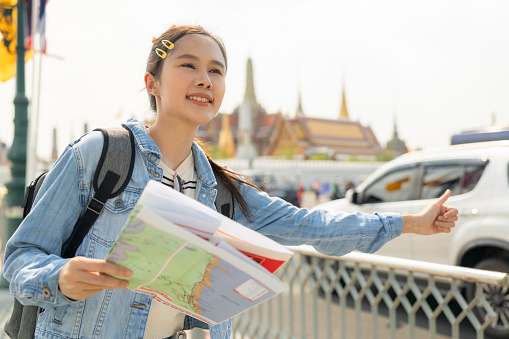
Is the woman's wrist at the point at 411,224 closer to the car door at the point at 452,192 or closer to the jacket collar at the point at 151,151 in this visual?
the jacket collar at the point at 151,151

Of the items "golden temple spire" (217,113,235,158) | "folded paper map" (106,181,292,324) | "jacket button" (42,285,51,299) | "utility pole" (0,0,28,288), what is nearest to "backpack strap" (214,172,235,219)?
"folded paper map" (106,181,292,324)

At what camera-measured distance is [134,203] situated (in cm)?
119

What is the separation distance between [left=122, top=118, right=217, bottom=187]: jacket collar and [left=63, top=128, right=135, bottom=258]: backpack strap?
1.4 inches

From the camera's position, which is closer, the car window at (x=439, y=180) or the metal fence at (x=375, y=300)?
the metal fence at (x=375, y=300)

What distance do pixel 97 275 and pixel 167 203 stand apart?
235mm

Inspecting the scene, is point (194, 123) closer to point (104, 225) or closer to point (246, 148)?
point (104, 225)

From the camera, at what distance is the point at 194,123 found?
1.36m

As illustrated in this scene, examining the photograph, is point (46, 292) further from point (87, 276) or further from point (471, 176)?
point (471, 176)

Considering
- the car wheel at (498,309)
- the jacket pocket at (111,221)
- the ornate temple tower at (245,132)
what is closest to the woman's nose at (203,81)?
the jacket pocket at (111,221)

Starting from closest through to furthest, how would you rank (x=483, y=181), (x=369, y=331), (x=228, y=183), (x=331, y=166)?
1. (x=228, y=183)
2. (x=369, y=331)
3. (x=483, y=181)
4. (x=331, y=166)

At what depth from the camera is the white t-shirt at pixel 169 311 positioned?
123 cm

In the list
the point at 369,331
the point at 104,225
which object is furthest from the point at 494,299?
the point at 104,225

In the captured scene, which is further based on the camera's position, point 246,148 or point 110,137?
point 246,148

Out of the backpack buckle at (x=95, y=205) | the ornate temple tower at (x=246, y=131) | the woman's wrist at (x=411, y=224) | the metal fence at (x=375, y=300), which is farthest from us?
the ornate temple tower at (x=246, y=131)
